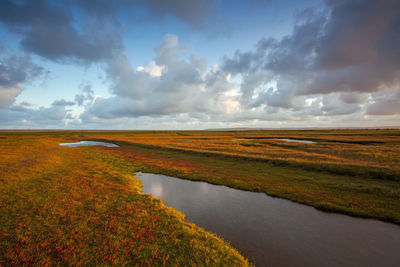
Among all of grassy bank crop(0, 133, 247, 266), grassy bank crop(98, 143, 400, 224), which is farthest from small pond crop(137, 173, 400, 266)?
grassy bank crop(0, 133, 247, 266)

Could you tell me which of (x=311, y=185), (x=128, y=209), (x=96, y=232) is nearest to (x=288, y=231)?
(x=311, y=185)

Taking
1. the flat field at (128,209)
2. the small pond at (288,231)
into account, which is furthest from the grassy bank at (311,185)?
the small pond at (288,231)

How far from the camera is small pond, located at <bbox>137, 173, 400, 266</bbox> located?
30.6 feet

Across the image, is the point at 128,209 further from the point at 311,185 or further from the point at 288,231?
the point at 311,185

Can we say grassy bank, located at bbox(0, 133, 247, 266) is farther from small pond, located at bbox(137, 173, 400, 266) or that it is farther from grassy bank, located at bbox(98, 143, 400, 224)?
grassy bank, located at bbox(98, 143, 400, 224)

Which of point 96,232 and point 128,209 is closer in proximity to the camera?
point 96,232

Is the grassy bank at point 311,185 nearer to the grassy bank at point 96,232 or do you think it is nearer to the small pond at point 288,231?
the small pond at point 288,231

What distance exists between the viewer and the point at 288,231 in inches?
459

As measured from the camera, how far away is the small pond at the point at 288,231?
367 inches

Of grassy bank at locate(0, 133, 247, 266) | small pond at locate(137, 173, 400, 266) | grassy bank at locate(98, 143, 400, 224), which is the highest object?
grassy bank at locate(0, 133, 247, 266)

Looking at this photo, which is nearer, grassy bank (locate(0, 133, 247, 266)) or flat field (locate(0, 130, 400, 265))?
grassy bank (locate(0, 133, 247, 266))

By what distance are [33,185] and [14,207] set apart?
554 cm

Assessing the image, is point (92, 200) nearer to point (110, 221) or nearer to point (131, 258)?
point (110, 221)

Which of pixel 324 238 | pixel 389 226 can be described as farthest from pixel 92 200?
pixel 389 226
